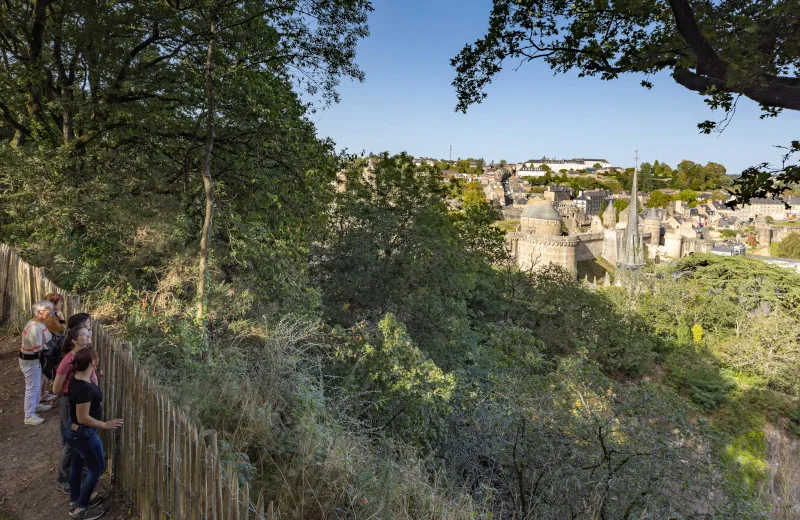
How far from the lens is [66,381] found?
12.8 ft

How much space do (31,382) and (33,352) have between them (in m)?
0.40

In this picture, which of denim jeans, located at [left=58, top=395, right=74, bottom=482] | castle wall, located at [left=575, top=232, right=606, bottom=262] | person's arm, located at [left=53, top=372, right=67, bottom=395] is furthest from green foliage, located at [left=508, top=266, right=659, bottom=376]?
castle wall, located at [left=575, top=232, right=606, bottom=262]

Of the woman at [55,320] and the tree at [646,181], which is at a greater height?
the tree at [646,181]

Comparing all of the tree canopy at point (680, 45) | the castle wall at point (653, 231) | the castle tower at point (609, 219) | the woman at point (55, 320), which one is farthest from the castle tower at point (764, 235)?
the woman at point (55, 320)

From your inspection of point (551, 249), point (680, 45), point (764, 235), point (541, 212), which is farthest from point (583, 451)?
point (764, 235)

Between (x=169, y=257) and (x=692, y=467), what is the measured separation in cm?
961

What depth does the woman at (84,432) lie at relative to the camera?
369 centimetres

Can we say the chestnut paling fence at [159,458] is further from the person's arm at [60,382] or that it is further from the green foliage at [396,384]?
the green foliage at [396,384]

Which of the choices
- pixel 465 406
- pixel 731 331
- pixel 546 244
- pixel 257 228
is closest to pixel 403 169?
pixel 257 228

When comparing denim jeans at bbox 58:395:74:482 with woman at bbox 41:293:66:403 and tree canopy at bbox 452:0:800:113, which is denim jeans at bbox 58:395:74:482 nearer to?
woman at bbox 41:293:66:403

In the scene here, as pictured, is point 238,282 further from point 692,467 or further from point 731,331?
point 731,331

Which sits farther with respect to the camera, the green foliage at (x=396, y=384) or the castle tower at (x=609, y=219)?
the castle tower at (x=609, y=219)

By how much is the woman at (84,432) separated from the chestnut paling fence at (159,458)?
23 centimetres

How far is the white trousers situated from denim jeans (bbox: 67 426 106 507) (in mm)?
1910
